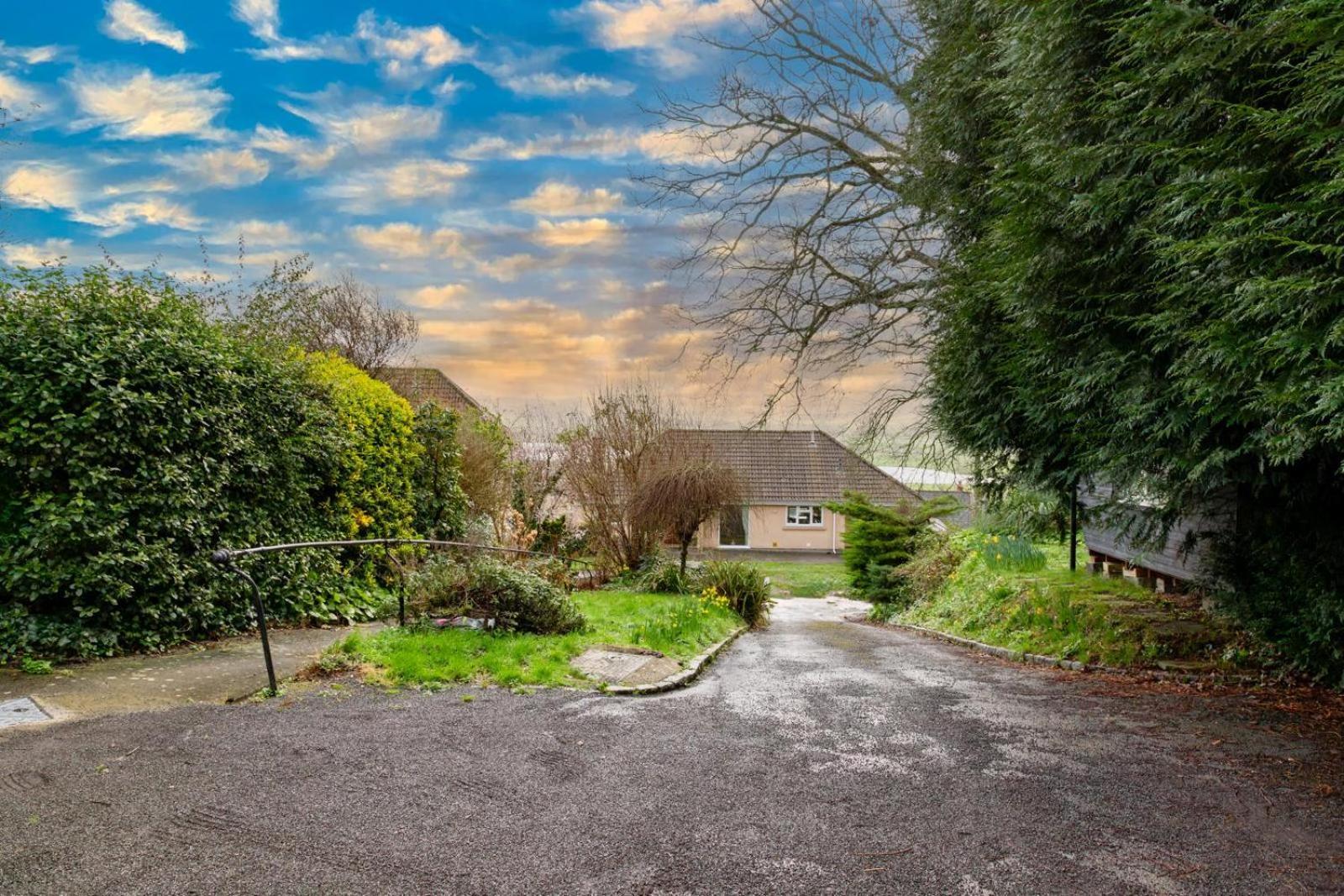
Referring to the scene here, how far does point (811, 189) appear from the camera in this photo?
1477 cm

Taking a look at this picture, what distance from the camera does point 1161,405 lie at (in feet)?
21.2

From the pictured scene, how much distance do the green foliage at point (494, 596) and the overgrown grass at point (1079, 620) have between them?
19.9 feet

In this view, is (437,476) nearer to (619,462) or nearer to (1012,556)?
(619,462)

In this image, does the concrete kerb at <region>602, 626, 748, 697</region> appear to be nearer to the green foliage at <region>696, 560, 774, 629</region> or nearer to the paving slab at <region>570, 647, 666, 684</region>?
the paving slab at <region>570, 647, 666, 684</region>

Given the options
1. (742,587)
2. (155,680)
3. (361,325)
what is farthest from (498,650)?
(361,325)

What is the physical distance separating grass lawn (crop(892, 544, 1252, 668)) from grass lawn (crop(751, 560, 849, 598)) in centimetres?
1022

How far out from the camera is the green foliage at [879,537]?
18.8 meters

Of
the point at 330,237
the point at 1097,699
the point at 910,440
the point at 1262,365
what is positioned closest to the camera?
the point at 1262,365

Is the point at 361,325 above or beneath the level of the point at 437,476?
above

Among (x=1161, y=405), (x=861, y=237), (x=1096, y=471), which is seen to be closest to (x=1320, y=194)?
(x=1161, y=405)

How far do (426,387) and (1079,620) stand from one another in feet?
77.4

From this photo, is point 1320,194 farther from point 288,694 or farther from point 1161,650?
point 288,694

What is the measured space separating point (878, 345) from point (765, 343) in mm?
2098

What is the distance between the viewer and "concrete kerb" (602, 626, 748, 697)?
22.0ft
